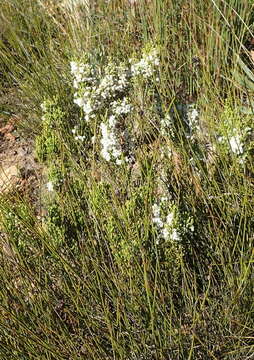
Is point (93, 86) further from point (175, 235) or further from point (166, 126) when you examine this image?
point (175, 235)

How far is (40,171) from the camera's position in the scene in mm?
2678

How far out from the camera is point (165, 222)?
1715 mm

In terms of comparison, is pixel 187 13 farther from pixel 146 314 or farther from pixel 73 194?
pixel 146 314

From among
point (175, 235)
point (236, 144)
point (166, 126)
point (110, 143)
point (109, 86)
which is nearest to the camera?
point (175, 235)

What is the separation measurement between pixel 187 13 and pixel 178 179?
1201mm

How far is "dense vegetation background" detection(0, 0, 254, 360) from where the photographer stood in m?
1.58

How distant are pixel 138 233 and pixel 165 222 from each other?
127mm

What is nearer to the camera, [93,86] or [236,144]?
[236,144]

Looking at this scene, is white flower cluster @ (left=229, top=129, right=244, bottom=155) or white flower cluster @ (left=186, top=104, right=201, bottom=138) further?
white flower cluster @ (left=186, top=104, right=201, bottom=138)

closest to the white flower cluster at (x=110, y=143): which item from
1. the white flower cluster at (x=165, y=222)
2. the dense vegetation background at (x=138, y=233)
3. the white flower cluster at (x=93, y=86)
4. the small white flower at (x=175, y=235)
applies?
the dense vegetation background at (x=138, y=233)

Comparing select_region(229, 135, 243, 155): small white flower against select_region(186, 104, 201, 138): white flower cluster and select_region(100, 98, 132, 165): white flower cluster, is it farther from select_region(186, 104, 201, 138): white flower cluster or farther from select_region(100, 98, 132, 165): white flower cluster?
select_region(100, 98, 132, 165): white flower cluster

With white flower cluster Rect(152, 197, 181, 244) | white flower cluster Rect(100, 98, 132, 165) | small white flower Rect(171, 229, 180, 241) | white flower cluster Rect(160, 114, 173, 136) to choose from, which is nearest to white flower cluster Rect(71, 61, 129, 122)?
white flower cluster Rect(100, 98, 132, 165)

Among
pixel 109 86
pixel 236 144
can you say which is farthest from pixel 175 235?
pixel 109 86

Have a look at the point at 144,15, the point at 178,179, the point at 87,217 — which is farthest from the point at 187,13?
the point at 87,217
